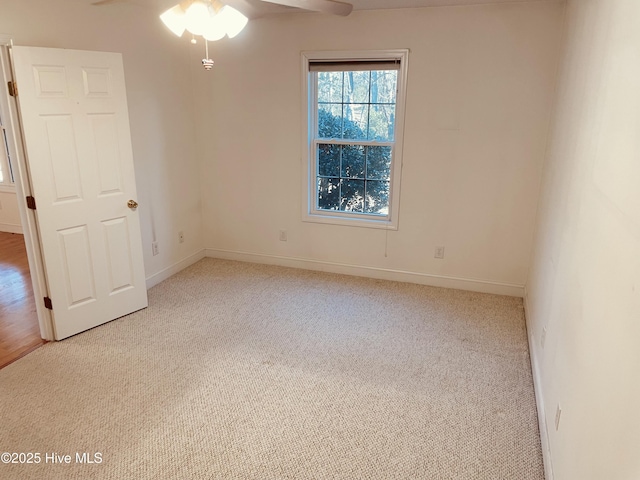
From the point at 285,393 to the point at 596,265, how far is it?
1760 millimetres

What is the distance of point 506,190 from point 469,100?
82 cm

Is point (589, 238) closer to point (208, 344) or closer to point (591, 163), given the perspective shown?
point (591, 163)

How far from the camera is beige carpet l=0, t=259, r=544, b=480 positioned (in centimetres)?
208

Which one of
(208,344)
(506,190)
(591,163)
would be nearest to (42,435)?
(208,344)

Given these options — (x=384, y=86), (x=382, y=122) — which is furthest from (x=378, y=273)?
(x=384, y=86)

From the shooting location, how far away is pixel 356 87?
13.0 feet

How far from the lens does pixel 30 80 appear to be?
268 cm

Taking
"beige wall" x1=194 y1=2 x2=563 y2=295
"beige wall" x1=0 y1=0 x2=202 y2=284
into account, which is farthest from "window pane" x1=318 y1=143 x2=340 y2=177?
"beige wall" x1=0 y1=0 x2=202 y2=284

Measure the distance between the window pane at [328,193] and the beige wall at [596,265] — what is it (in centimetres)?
210

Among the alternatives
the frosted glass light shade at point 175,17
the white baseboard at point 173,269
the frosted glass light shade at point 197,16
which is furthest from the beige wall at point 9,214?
the frosted glass light shade at point 197,16

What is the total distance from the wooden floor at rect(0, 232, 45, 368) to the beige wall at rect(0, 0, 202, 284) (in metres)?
1.01

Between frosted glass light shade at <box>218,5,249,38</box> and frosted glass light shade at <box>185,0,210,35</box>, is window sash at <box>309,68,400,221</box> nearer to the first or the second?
frosted glass light shade at <box>218,5,249,38</box>

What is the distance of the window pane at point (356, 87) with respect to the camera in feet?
12.9

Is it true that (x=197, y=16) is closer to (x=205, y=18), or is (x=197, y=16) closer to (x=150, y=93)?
(x=205, y=18)
